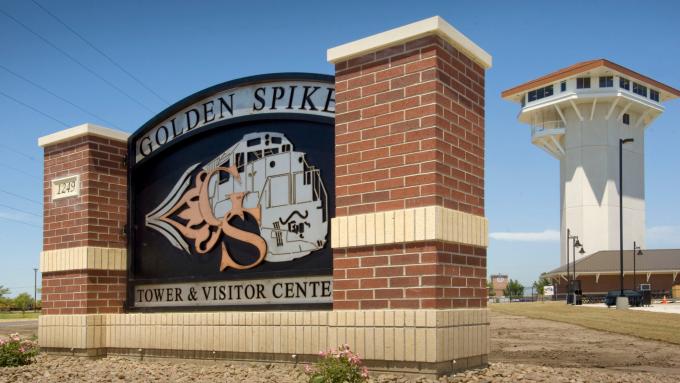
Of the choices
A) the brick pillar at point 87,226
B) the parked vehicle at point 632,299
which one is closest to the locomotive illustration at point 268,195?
the brick pillar at point 87,226

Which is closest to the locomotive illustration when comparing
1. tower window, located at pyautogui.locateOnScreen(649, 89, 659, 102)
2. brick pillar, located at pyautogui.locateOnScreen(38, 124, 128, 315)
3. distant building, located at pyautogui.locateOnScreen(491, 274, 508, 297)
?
brick pillar, located at pyautogui.locateOnScreen(38, 124, 128, 315)

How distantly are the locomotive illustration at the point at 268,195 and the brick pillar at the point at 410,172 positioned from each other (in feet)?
3.83

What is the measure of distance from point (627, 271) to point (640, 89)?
20495 millimetres

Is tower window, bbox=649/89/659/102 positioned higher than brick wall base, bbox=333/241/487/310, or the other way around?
tower window, bbox=649/89/659/102

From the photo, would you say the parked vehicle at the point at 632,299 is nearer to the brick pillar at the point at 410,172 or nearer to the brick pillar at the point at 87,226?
the brick pillar at the point at 87,226

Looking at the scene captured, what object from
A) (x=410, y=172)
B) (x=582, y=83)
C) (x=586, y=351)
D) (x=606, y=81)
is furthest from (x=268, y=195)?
(x=606, y=81)

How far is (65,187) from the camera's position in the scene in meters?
14.3

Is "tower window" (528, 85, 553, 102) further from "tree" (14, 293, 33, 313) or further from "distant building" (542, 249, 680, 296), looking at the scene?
"tree" (14, 293, 33, 313)

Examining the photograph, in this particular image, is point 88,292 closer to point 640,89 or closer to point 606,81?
point 606,81

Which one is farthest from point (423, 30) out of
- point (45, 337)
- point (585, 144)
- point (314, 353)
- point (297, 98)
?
point (585, 144)

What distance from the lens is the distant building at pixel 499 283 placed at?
15362cm

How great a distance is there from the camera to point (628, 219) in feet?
273

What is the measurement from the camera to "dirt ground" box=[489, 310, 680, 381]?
1124cm

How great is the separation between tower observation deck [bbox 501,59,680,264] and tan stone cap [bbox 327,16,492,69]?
72.3 m
